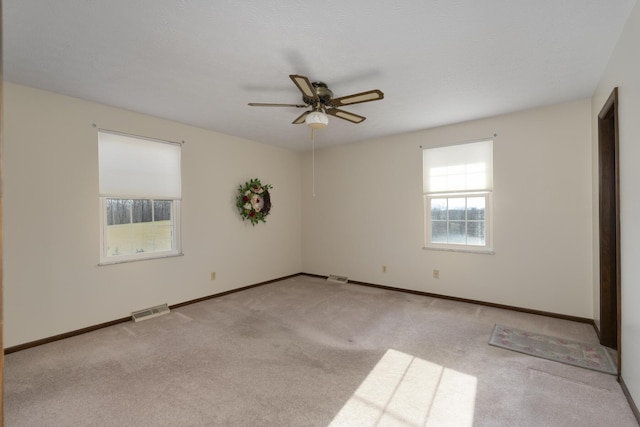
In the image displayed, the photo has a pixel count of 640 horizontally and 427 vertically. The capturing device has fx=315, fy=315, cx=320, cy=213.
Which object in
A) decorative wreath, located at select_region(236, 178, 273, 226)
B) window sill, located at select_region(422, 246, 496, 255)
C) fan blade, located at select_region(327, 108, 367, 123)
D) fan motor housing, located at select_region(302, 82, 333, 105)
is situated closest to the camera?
fan motor housing, located at select_region(302, 82, 333, 105)

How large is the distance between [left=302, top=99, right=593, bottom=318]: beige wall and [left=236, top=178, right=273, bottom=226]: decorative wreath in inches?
48.3

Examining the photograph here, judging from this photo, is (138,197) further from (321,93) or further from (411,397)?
(411,397)

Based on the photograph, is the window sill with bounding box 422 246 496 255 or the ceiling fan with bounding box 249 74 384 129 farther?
the window sill with bounding box 422 246 496 255

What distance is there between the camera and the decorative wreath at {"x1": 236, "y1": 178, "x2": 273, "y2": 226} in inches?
191

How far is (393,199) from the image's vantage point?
4.83m

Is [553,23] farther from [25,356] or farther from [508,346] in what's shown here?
[25,356]

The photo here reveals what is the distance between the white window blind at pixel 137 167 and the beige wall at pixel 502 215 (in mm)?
2613

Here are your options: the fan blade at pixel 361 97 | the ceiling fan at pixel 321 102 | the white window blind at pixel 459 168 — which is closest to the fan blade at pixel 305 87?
the ceiling fan at pixel 321 102

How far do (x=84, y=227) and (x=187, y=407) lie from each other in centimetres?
231

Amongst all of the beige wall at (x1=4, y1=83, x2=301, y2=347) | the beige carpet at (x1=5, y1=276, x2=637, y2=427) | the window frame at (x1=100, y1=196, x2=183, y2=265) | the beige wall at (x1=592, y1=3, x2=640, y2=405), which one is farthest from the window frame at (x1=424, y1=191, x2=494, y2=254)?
the window frame at (x1=100, y1=196, x2=183, y2=265)

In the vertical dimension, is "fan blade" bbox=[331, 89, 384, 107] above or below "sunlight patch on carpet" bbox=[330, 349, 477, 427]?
above

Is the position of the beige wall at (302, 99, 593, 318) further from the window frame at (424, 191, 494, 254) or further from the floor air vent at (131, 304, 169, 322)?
the floor air vent at (131, 304, 169, 322)

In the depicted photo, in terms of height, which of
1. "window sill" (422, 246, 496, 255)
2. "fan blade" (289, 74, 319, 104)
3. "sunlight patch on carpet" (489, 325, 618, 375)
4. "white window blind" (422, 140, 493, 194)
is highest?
"fan blade" (289, 74, 319, 104)

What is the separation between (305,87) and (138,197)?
2.54 metres
